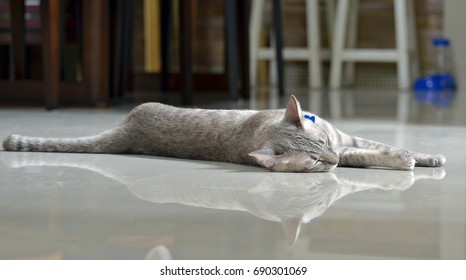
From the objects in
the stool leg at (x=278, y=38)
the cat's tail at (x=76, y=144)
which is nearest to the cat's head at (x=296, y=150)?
the cat's tail at (x=76, y=144)

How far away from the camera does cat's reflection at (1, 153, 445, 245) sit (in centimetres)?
137

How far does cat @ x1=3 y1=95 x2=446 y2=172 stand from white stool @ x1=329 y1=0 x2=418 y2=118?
3.49m

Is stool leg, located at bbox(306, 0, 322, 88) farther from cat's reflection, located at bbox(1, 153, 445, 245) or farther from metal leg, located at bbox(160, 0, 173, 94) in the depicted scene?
cat's reflection, located at bbox(1, 153, 445, 245)

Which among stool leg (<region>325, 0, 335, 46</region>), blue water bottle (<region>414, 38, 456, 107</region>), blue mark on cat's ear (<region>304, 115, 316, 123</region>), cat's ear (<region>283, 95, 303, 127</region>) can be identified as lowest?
blue water bottle (<region>414, 38, 456, 107</region>)

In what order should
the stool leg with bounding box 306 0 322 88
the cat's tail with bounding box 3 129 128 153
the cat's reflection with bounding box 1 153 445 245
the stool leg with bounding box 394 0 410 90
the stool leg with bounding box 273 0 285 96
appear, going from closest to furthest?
the cat's reflection with bounding box 1 153 445 245 → the cat's tail with bounding box 3 129 128 153 → the stool leg with bounding box 273 0 285 96 → the stool leg with bounding box 394 0 410 90 → the stool leg with bounding box 306 0 322 88

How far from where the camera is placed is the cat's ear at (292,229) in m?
1.13

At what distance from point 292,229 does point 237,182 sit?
0.43m

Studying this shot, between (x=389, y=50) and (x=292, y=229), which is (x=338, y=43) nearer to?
(x=389, y=50)

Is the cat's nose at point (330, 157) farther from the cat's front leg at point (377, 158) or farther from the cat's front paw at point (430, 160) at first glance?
the cat's front paw at point (430, 160)

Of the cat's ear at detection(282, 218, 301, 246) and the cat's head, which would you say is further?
the cat's head

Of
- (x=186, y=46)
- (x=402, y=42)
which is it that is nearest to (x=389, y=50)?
(x=402, y=42)

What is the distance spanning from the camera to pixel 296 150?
1.76m

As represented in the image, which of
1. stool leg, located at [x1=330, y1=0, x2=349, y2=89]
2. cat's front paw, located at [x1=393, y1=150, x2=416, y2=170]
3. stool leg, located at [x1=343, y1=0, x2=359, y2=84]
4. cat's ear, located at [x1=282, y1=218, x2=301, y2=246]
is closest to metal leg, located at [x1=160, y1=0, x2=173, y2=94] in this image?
stool leg, located at [x1=330, y1=0, x2=349, y2=89]

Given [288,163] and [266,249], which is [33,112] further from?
[266,249]
